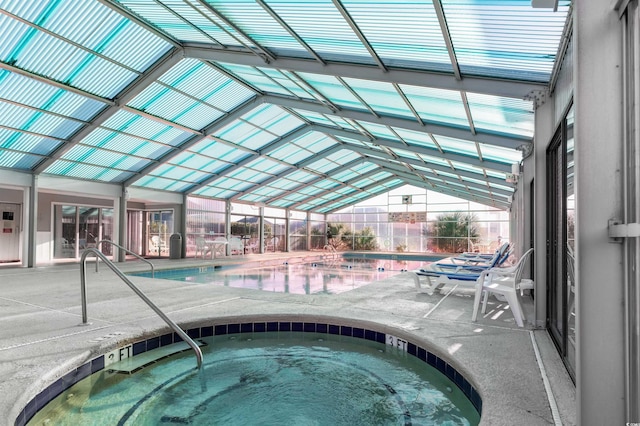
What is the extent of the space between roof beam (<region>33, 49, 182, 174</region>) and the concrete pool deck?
4.01 m

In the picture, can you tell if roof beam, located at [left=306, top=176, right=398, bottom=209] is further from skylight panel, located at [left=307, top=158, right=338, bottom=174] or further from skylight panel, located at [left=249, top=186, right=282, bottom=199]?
skylight panel, located at [left=307, top=158, right=338, bottom=174]

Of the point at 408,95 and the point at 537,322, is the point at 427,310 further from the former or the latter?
the point at 408,95

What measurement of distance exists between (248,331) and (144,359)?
1223 millimetres

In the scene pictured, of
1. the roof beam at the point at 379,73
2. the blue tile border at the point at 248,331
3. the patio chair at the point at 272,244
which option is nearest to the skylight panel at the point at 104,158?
the roof beam at the point at 379,73

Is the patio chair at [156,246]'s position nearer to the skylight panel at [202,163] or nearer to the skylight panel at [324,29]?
the skylight panel at [202,163]

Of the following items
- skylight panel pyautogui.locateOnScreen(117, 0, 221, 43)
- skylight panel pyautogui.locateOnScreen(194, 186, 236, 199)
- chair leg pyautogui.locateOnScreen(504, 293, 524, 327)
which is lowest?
chair leg pyautogui.locateOnScreen(504, 293, 524, 327)

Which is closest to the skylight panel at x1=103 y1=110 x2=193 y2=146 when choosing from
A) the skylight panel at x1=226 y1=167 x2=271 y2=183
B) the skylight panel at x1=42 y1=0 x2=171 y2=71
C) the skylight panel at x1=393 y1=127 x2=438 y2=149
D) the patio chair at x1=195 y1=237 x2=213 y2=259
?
the skylight panel at x1=42 y1=0 x2=171 y2=71

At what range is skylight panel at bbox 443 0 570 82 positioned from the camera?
3.52 metres

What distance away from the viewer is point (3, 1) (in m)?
5.54

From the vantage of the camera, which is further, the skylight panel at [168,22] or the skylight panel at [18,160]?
the skylight panel at [18,160]

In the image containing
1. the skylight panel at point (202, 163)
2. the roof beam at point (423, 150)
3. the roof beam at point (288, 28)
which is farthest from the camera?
the skylight panel at point (202, 163)

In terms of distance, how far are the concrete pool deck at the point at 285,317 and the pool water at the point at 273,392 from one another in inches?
10.2

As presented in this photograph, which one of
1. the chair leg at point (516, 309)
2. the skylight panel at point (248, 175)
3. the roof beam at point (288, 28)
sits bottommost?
Result: the chair leg at point (516, 309)

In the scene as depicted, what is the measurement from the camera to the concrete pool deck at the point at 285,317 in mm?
2387
